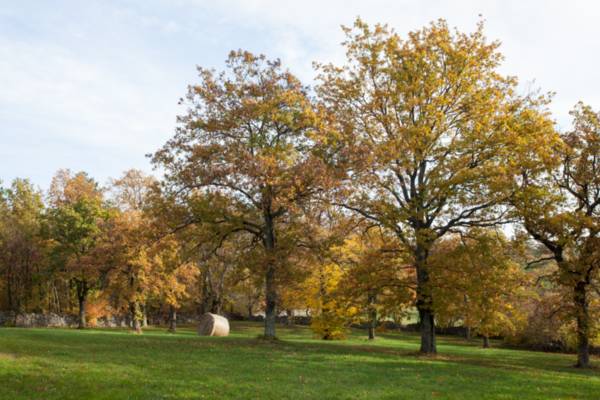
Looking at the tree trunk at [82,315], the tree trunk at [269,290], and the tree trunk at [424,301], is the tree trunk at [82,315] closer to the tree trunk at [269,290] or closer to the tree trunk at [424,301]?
the tree trunk at [269,290]

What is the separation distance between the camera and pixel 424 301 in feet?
85.4

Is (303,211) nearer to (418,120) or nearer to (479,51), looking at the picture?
(418,120)

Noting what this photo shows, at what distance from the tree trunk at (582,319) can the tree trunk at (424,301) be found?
6869 mm

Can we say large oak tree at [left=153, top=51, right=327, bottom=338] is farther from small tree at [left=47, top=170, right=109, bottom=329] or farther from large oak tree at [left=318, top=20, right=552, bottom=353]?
small tree at [left=47, top=170, right=109, bottom=329]

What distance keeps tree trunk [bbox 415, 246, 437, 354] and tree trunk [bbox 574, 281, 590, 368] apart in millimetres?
6869

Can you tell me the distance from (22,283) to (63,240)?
10.3m

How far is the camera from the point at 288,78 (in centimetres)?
3095

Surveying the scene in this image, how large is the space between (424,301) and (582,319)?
24.2 feet

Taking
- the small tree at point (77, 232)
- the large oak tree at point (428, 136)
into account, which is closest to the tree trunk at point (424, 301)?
the large oak tree at point (428, 136)

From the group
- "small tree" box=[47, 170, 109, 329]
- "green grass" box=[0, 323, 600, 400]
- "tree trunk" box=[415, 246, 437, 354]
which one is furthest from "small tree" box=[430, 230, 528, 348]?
"small tree" box=[47, 170, 109, 329]

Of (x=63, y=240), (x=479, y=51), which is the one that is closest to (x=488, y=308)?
(x=479, y=51)

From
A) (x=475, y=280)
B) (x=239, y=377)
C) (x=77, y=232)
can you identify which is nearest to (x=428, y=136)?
(x=475, y=280)

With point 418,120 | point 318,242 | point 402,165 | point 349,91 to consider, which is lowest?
point 318,242

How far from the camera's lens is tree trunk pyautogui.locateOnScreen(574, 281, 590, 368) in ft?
81.1
